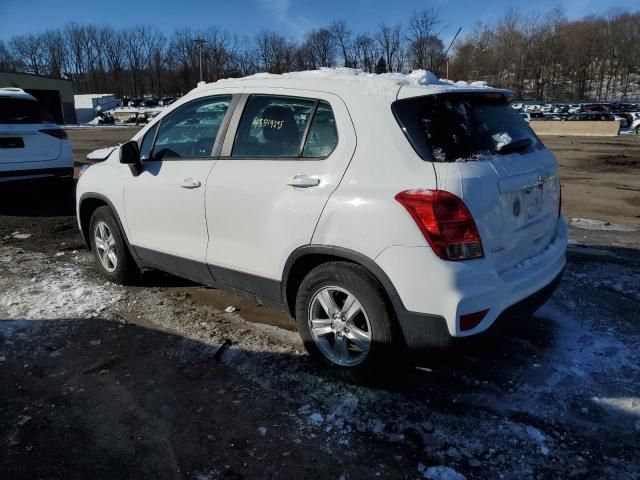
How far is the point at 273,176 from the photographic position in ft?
10.9

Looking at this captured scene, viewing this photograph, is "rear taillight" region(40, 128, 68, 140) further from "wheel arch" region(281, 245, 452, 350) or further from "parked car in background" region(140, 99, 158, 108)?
"parked car in background" region(140, 99, 158, 108)

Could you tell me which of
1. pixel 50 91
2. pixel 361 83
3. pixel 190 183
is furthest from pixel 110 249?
pixel 50 91

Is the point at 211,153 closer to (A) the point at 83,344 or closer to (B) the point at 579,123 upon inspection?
(A) the point at 83,344

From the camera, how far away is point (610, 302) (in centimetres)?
447

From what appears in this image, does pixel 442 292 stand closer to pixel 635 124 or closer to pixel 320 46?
pixel 635 124

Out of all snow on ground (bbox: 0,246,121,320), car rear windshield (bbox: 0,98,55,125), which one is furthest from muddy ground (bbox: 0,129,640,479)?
car rear windshield (bbox: 0,98,55,125)

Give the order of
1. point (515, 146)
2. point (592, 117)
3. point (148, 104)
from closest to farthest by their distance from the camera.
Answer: point (515, 146)
point (592, 117)
point (148, 104)

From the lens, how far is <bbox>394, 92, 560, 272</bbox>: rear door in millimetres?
2717

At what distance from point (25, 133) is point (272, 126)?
20.5 feet

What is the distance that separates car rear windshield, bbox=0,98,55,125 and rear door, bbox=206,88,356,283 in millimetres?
5968

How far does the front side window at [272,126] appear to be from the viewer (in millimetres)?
3322

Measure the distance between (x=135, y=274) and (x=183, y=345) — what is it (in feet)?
4.60

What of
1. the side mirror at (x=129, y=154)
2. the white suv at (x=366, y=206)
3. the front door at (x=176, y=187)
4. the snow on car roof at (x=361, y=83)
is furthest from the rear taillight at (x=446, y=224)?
the side mirror at (x=129, y=154)

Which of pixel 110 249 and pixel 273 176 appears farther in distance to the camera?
pixel 110 249
